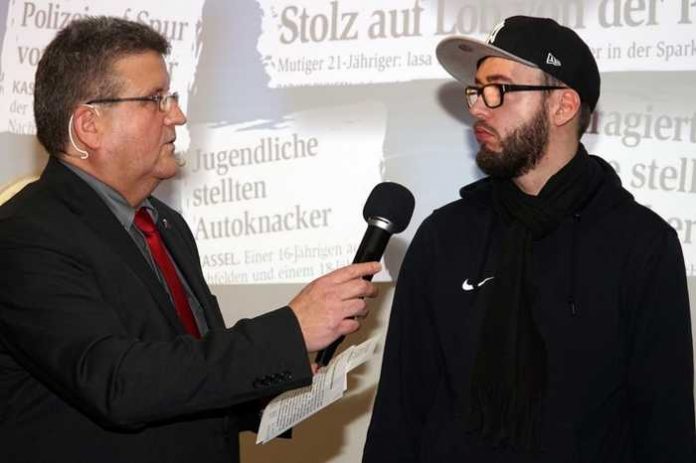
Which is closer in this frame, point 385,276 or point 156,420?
point 156,420

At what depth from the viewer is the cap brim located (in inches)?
93.5

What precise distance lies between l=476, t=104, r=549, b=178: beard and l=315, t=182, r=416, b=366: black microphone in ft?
1.09

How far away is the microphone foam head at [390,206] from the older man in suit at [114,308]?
228mm

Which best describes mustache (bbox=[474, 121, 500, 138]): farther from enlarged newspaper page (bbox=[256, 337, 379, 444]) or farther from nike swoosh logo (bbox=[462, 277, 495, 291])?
enlarged newspaper page (bbox=[256, 337, 379, 444])

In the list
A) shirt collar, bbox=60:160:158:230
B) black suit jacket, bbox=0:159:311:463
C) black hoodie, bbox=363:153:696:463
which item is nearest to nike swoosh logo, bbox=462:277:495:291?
black hoodie, bbox=363:153:696:463

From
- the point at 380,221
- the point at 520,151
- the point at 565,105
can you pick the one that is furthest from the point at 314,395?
the point at 565,105

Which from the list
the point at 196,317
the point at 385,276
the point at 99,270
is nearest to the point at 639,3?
the point at 385,276

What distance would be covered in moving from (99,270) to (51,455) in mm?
357

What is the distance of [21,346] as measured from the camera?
1772mm

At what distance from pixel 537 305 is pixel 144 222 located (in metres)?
0.93

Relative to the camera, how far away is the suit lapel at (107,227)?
1917 millimetres

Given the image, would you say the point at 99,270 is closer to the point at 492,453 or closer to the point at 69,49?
the point at 69,49

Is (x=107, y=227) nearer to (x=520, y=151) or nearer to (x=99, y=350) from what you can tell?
(x=99, y=350)

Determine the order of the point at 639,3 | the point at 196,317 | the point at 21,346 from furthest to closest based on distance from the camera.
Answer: the point at 639,3 → the point at 196,317 → the point at 21,346
